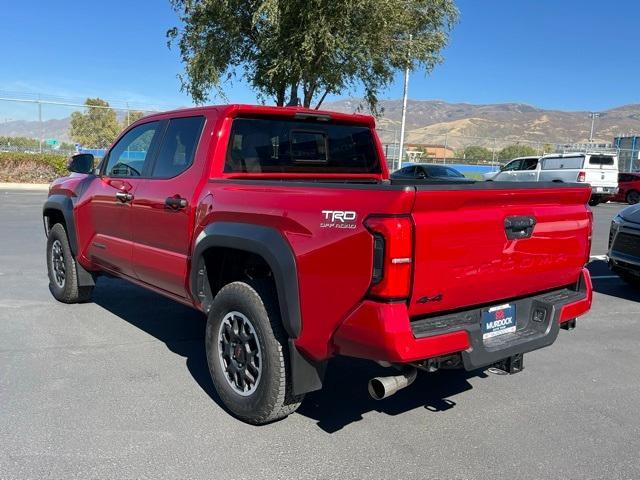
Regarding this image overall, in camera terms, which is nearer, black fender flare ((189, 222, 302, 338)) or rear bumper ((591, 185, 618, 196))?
black fender flare ((189, 222, 302, 338))

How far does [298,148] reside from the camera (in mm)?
4504

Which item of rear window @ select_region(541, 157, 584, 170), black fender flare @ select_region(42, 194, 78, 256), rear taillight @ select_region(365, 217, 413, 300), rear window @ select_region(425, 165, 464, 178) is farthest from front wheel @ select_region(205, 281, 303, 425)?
rear window @ select_region(541, 157, 584, 170)

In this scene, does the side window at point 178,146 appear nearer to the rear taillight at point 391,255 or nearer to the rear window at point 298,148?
the rear window at point 298,148

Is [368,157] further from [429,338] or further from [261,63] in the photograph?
[261,63]

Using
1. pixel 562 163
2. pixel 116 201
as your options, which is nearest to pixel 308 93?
pixel 116 201

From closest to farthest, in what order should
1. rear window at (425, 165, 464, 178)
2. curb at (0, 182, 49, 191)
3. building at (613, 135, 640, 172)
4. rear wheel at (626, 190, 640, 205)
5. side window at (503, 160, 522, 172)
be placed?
curb at (0, 182, 49, 191)
rear window at (425, 165, 464, 178)
rear wheel at (626, 190, 640, 205)
side window at (503, 160, 522, 172)
building at (613, 135, 640, 172)

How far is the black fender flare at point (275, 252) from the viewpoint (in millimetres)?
3100

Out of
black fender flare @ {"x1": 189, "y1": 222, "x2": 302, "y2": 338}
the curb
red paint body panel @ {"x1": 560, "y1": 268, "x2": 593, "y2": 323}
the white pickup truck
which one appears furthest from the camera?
the white pickup truck

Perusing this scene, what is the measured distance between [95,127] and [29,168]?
22.3 m

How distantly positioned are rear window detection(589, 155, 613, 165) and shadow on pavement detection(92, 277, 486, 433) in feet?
72.3

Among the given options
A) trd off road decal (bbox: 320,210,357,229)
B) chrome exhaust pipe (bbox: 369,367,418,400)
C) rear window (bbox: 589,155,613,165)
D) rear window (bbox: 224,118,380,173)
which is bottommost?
chrome exhaust pipe (bbox: 369,367,418,400)

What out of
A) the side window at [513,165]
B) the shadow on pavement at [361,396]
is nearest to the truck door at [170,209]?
the shadow on pavement at [361,396]

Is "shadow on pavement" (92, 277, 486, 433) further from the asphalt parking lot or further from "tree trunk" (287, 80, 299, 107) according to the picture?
"tree trunk" (287, 80, 299, 107)

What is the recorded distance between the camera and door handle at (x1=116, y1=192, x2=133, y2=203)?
4686 millimetres
